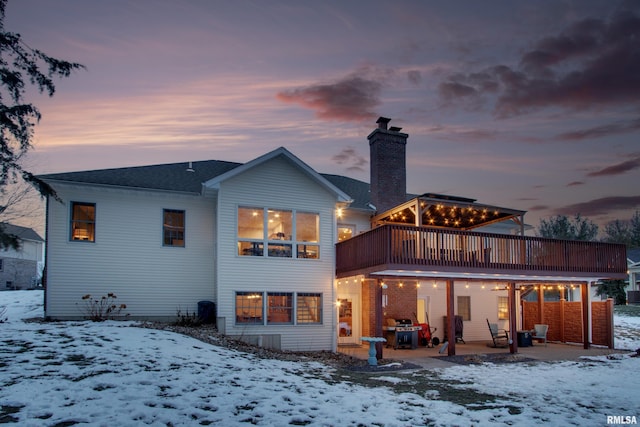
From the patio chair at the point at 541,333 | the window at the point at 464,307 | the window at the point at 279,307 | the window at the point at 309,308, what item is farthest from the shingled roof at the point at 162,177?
the patio chair at the point at 541,333

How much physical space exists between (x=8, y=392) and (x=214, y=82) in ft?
37.9

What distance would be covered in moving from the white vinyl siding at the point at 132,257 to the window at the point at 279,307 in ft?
7.25

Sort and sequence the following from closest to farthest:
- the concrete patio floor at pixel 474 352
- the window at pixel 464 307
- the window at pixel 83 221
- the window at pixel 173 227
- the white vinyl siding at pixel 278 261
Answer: the concrete patio floor at pixel 474 352 → the window at pixel 83 221 → the white vinyl siding at pixel 278 261 → the window at pixel 173 227 → the window at pixel 464 307

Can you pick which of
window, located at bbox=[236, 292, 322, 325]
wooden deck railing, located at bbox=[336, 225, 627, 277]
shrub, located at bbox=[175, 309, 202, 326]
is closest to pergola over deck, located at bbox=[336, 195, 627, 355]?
wooden deck railing, located at bbox=[336, 225, 627, 277]

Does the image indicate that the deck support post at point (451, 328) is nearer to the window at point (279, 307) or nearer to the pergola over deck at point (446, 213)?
the pergola over deck at point (446, 213)

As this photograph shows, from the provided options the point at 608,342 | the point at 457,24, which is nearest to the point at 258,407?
the point at 457,24

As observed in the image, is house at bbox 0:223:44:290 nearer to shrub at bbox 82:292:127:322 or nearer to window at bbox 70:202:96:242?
window at bbox 70:202:96:242

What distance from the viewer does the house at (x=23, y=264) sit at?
3602 centimetres

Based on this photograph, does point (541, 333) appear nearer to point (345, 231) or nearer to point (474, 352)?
point (474, 352)

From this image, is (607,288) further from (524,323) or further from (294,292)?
(294,292)

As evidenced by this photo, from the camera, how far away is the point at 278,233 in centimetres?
1705

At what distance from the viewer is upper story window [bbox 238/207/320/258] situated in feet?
54.1

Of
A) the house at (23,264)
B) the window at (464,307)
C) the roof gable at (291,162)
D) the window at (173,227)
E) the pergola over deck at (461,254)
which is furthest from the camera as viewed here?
the house at (23,264)

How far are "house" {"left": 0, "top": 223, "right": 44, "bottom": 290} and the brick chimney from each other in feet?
90.6
